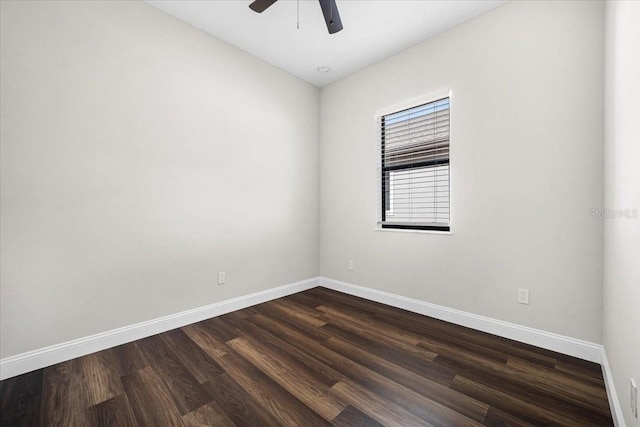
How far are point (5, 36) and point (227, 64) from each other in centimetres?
157

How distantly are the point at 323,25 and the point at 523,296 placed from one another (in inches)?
114

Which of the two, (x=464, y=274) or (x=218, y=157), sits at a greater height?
(x=218, y=157)

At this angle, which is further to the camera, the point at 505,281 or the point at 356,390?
the point at 505,281

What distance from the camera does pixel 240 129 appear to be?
2.92 metres

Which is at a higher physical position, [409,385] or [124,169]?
[124,169]

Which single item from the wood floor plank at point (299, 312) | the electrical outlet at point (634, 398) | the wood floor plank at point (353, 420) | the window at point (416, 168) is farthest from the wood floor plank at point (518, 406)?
the window at point (416, 168)

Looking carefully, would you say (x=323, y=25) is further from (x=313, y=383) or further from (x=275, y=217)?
(x=313, y=383)

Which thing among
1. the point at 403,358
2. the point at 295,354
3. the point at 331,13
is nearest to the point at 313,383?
the point at 295,354

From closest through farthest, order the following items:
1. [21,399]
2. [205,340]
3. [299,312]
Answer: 1. [21,399]
2. [205,340]
3. [299,312]

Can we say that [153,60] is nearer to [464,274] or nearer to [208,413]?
[208,413]

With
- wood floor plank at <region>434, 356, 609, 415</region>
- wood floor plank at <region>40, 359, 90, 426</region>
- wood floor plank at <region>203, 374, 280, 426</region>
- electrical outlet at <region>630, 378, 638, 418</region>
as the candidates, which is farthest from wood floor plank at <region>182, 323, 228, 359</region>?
electrical outlet at <region>630, 378, 638, 418</region>

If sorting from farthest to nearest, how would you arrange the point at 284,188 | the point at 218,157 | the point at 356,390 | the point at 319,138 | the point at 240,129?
the point at 319,138, the point at 284,188, the point at 240,129, the point at 218,157, the point at 356,390

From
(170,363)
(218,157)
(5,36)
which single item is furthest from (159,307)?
(5,36)

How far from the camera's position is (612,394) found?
4.71 feet
